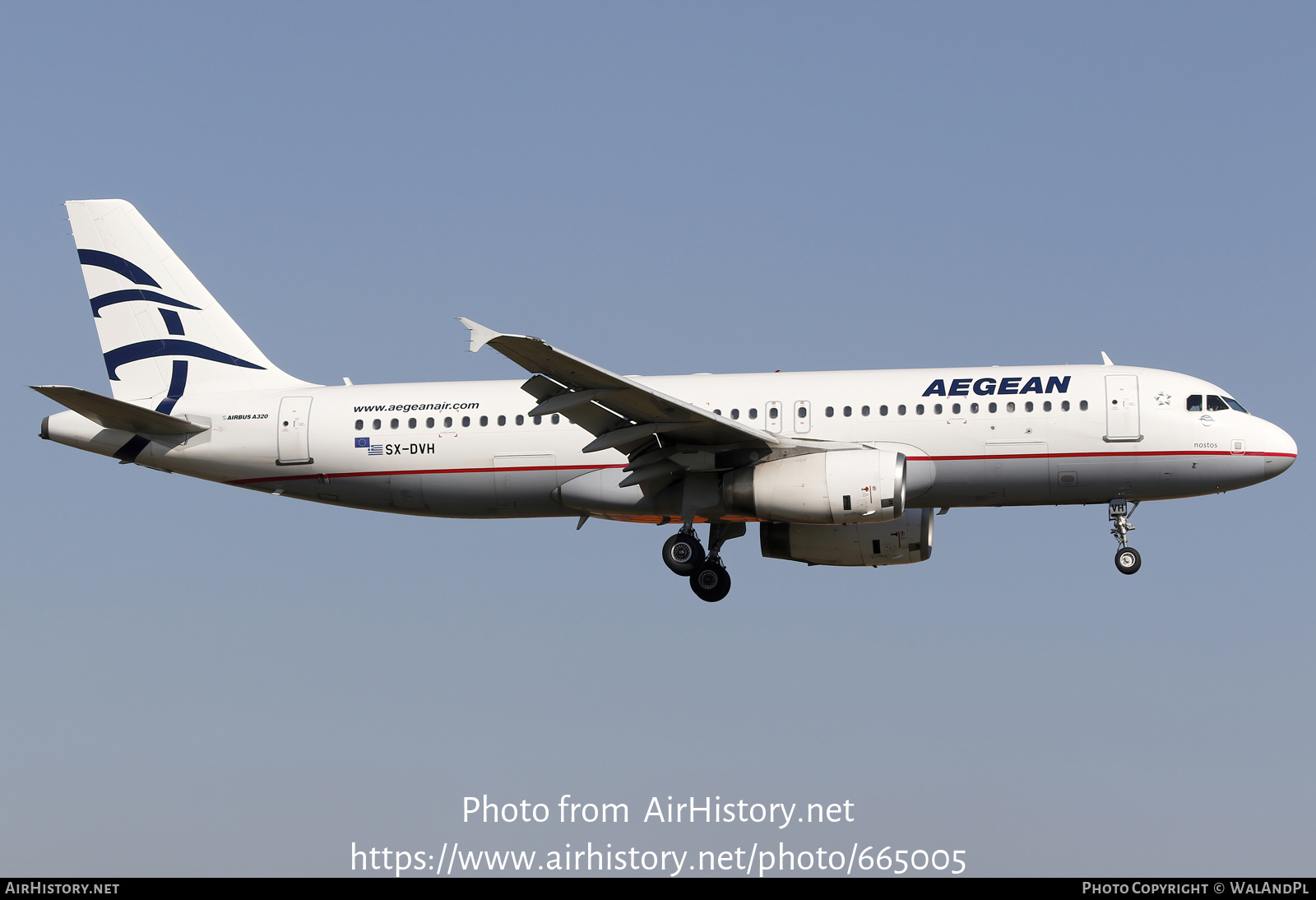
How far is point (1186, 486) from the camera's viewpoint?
3056cm

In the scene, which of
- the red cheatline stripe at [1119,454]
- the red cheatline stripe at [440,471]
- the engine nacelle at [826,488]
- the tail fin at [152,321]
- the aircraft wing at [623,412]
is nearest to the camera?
the aircraft wing at [623,412]

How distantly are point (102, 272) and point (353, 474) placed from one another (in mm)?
8837

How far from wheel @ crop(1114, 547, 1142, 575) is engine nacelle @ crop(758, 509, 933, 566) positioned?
430 centimetres

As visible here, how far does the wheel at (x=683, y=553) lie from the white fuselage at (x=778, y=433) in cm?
86

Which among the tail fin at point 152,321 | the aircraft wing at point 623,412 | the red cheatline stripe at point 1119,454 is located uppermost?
the tail fin at point 152,321

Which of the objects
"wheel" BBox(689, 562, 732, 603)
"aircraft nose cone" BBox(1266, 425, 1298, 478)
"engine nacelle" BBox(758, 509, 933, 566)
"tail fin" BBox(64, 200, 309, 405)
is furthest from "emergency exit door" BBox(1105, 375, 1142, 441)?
"tail fin" BBox(64, 200, 309, 405)

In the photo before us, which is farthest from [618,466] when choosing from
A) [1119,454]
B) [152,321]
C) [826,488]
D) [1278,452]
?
[1278,452]

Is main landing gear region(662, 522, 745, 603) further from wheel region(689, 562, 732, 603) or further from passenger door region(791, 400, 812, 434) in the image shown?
passenger door region(791, 400, 812, 434)

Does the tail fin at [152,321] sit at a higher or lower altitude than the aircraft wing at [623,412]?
higher

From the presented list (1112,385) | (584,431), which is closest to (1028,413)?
(1112,385)

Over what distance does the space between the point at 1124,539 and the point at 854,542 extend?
577 centimetres

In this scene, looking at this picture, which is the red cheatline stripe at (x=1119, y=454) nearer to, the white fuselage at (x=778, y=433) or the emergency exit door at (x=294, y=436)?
the white fuselage at (x=778, y=433)

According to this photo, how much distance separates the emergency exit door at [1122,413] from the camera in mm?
30281

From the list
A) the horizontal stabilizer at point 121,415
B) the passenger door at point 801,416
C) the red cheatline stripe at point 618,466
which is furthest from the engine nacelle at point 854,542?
the horizontal stabilizer at point 121,415
